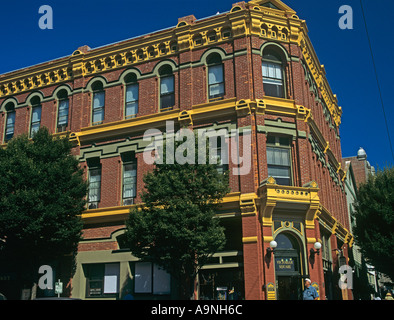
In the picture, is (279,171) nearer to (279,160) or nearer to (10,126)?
(279,160)

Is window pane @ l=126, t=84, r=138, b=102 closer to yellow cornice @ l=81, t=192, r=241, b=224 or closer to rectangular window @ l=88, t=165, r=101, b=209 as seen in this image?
rectangular window @ l=88, t=165, r=101, b=209

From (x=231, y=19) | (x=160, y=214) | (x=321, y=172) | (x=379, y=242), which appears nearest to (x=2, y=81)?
(x=231, y=19)

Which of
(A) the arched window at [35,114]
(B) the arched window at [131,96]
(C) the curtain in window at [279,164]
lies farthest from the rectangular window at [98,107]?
(C) the curtain in window at [279,164]

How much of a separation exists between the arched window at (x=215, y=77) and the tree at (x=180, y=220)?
5969 millimetres

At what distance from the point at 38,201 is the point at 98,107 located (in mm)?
7774

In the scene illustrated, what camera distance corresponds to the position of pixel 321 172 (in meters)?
25.8

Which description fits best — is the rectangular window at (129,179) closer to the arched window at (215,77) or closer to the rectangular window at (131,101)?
the rectangular window at (131,101)

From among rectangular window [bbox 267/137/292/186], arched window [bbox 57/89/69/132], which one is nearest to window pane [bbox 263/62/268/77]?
rectangular window [bbox 267/137/292/186]

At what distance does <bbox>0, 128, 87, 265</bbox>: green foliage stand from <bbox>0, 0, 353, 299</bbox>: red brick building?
2078 millimetres

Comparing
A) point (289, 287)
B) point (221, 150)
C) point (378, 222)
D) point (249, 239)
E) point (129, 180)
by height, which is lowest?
point (289, 287)

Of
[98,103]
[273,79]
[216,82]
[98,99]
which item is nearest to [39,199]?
[98,103]

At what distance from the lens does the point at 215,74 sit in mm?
22969

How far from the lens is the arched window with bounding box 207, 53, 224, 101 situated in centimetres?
2264
